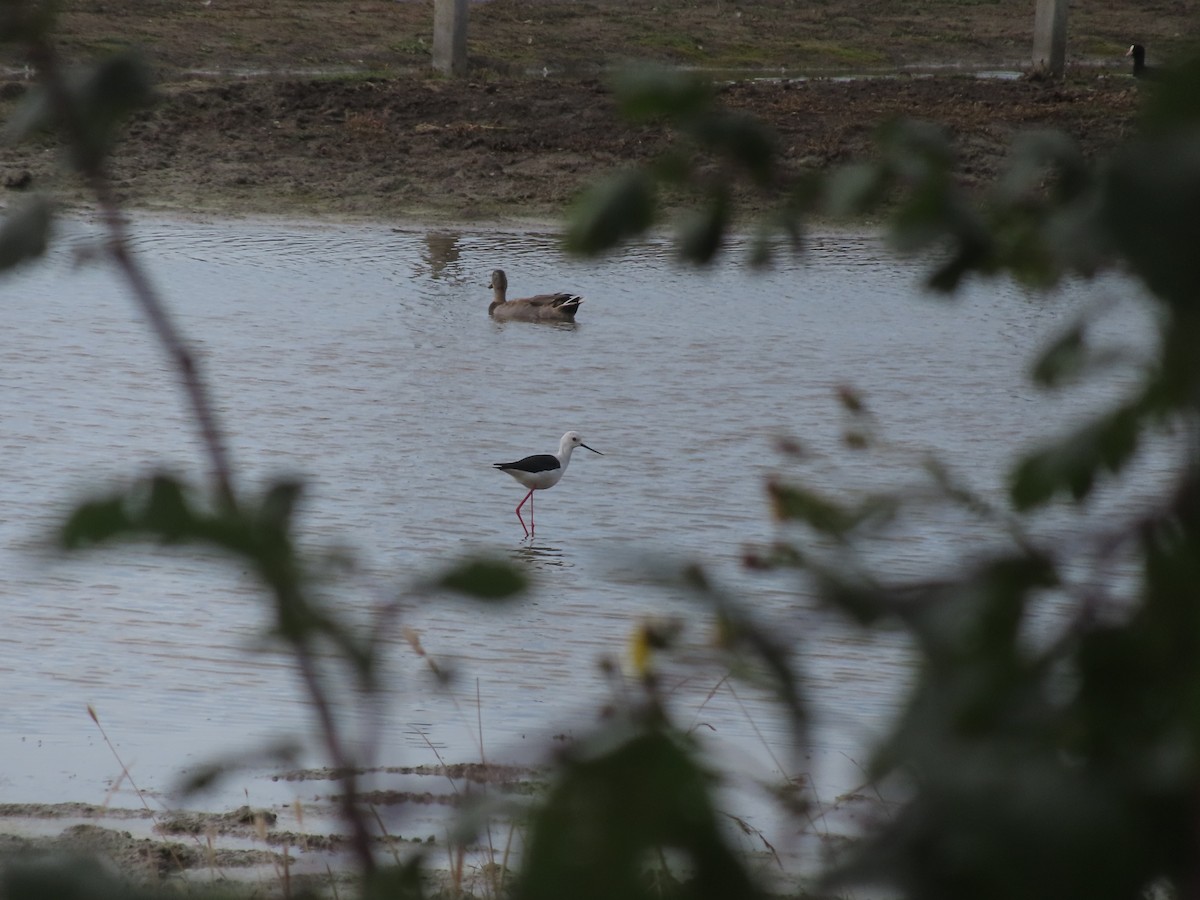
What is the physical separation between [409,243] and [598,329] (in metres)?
2.95

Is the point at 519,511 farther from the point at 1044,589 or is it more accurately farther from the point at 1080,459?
the point at 1044,589

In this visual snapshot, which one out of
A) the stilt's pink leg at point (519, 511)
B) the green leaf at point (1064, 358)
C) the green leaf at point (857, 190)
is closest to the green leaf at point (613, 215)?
the green leaf at point (857, 190)

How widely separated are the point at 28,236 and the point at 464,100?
17488 millimetres

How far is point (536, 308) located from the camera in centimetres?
1194

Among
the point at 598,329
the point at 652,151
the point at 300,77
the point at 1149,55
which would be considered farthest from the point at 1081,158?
the point at 1149,55

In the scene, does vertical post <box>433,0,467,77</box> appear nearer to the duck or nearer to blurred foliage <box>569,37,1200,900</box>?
the duck

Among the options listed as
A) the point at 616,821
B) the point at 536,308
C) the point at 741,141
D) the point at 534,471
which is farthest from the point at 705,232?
the point at 536,308

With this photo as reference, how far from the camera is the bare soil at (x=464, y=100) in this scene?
15328 millimetres

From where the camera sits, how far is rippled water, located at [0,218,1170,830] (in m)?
4.77

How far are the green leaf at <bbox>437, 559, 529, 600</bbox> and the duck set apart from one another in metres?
11.0

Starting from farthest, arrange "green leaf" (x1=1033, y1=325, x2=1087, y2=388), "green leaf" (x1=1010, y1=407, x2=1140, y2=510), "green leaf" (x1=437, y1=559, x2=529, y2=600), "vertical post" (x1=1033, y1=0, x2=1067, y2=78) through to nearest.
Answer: "vertical post" (x1=1033, y1=0, x2=1067, y2=78), "green leaf" (x1=1033, y1=325, x2=1087, y2=388), "green leaf" (x1=1010, y1=407, x2=1140, y2=510), "green leaf" (x1=437, y1=559, x2=529, y2=600)

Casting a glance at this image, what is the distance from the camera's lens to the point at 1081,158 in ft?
3.29

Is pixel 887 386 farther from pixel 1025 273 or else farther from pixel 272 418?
pixel 1025 273

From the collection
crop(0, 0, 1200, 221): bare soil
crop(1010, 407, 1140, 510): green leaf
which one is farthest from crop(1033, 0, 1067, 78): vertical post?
crop(1010, 407, 1140, 510): green leaf
